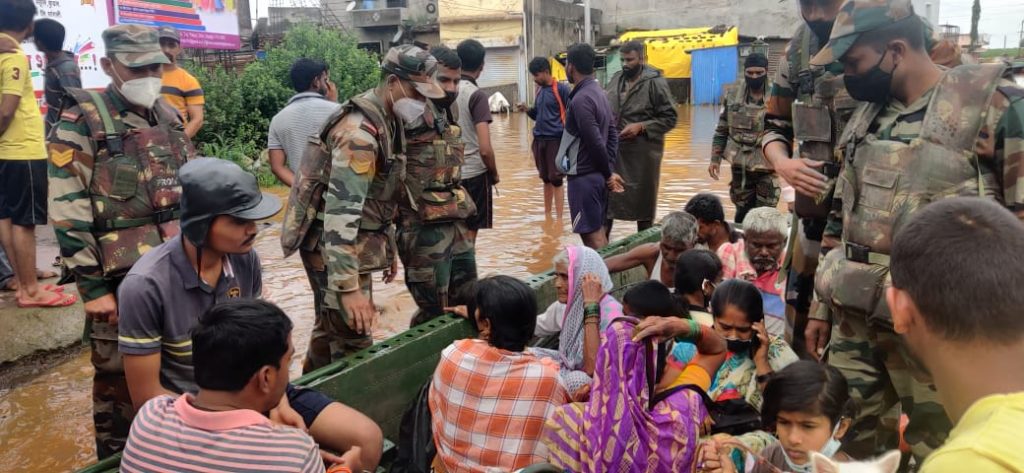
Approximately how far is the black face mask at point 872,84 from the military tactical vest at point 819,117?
0.42 metres

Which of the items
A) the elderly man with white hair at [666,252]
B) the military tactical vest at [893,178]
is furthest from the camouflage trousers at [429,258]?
the military tactical vest at [893,178]

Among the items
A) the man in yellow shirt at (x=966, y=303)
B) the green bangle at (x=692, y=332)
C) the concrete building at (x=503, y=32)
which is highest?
the concrete building at (x=503, y=32)

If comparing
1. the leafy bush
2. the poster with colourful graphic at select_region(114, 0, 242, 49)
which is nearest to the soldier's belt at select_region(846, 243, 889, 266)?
the leafy bush

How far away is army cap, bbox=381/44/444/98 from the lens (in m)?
3.36

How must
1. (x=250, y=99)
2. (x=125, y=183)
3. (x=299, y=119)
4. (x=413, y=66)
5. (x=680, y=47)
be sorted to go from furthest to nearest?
(x=680, y=47) < (x=250, y=99) < (x=299, y=119) < (x=413, y=66) < (x=125, y=183)

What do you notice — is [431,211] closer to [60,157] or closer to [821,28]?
[60,157]

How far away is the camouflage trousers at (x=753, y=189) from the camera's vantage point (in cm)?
585

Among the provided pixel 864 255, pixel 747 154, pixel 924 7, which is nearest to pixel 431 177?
pixel 864 255

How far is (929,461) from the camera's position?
1.04 metres

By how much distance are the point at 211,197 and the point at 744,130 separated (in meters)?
4.73

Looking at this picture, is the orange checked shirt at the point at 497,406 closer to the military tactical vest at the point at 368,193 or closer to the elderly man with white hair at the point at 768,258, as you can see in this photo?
the military tactical vest at the point at 368,193

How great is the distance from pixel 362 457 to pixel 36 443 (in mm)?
2449

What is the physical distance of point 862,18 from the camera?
90.5 inches

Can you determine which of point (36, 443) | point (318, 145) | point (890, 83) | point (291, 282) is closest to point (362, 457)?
point (318, 145)
